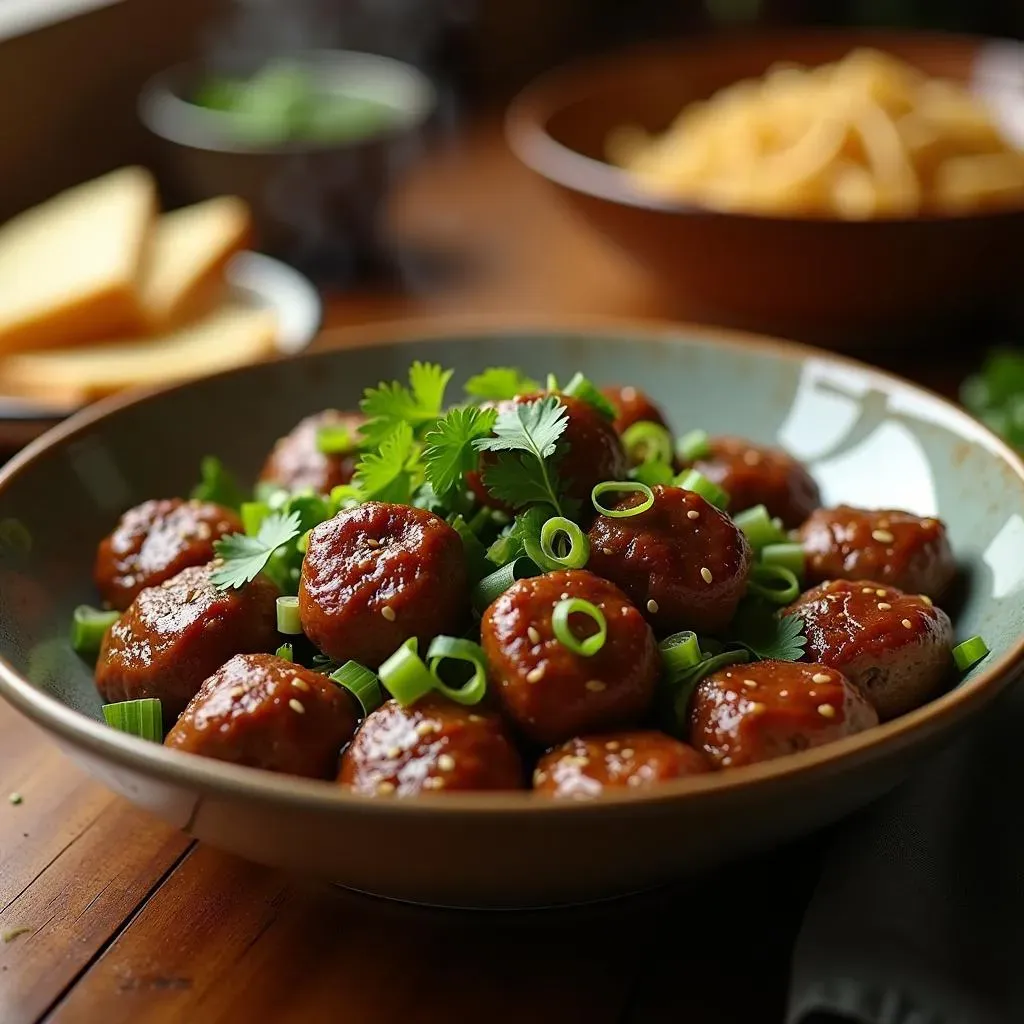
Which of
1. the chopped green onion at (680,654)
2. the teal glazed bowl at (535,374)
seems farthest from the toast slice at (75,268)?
the chopped green onion at (680,654)

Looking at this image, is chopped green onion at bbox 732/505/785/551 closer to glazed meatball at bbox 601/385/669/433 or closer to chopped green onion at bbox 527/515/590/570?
glazed meatball at bbox 601/385/669/433

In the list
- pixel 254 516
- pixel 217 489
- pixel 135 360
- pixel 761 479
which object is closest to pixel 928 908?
pixel 761 479

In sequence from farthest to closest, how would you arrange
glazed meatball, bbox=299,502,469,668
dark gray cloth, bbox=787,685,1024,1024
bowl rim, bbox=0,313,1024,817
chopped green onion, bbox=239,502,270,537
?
chopped green onion, bbox=239,502,270,537
glazed meatball, bbox=299,502,469,668
dark gray cloth, bbox=787,685,1024,1024
bowl rim, bbox=0,313,1024,817

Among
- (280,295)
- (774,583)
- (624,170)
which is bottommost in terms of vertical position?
(624,170)

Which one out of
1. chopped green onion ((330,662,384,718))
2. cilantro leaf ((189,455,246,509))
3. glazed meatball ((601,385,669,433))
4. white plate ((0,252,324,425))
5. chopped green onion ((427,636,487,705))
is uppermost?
chopped green onion ((427,636,487,705))

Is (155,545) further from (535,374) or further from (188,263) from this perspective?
(188,263)

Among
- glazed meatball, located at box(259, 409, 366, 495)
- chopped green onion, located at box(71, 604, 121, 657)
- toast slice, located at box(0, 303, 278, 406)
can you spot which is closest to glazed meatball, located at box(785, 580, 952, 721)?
glazed meatball, located at box(259, 409, 366, 495)

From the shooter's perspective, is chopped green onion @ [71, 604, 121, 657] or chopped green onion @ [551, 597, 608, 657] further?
chopped green onion @ [71, 604, 121, 657]
